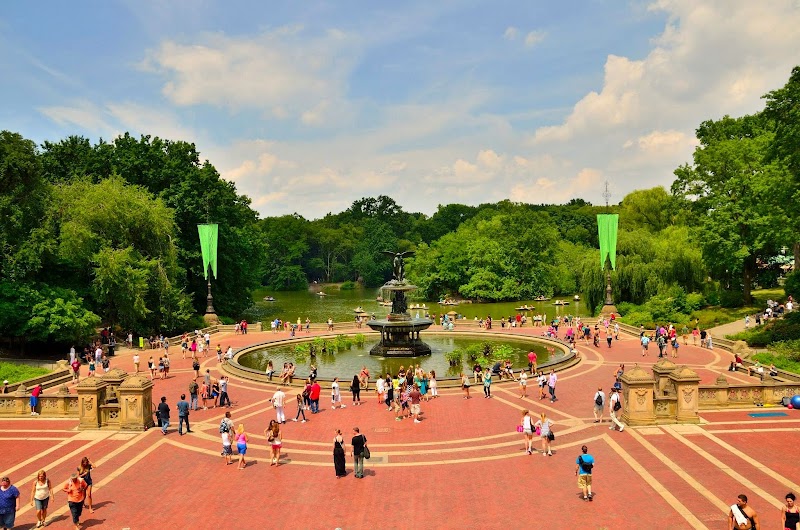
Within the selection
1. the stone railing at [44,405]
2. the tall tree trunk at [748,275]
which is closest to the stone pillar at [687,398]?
the stone railing at [44,405]

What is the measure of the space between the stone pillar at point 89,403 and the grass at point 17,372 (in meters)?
9.33

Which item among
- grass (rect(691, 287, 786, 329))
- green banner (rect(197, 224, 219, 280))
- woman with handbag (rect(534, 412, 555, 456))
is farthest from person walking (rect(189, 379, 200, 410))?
grass (rect(691, 287, 786, 329))

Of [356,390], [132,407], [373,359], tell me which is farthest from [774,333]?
[132,407]

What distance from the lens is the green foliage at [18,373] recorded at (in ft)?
91.4

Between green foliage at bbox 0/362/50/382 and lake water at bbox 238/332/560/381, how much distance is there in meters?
10.4

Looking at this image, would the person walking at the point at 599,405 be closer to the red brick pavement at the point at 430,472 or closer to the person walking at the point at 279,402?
the red brick pavement at the point at 430,472

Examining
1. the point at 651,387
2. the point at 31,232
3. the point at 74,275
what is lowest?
the point at 651,387

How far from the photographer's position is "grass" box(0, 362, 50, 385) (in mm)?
27875

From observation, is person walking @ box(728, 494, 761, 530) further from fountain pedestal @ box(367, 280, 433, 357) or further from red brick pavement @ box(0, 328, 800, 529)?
fountain pedestal @ box(367, 280, 433, 357)

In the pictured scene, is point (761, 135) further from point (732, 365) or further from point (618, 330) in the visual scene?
point (732, 365)

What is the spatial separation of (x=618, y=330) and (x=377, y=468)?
105 feet

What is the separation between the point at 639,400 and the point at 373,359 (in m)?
18.5

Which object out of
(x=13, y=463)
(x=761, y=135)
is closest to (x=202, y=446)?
(x=13, y=463)

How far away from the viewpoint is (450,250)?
92.6 meters
